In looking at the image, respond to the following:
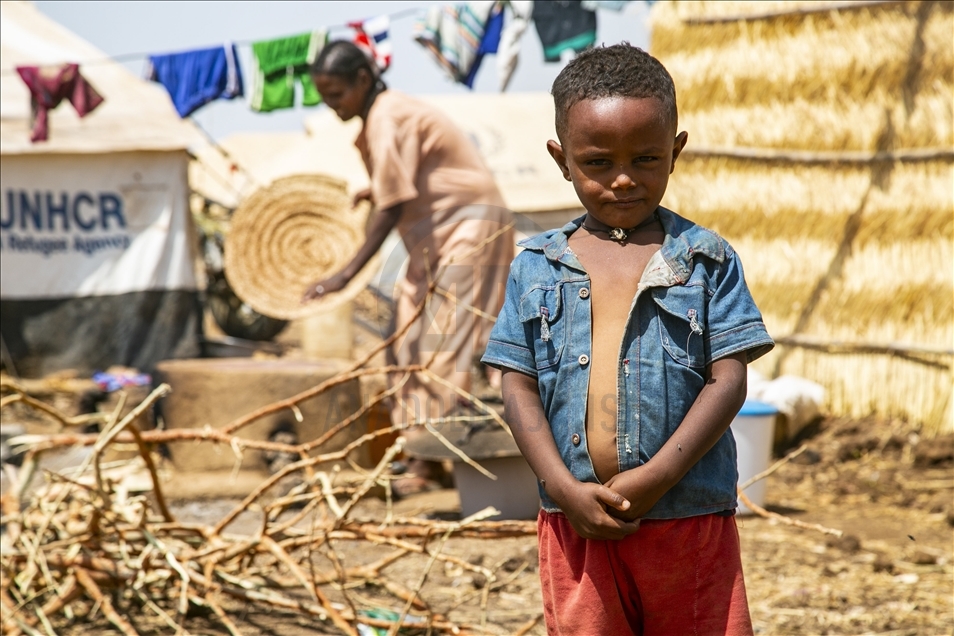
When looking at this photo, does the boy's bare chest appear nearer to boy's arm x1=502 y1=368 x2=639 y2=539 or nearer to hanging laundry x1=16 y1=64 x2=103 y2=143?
boy's arm x1=502 y1=368 x2=639 y2=539

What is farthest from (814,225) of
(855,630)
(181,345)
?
(181,345)

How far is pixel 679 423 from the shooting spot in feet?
5.29

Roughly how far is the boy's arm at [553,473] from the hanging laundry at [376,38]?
4906 millimetres

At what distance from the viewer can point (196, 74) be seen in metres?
6.64

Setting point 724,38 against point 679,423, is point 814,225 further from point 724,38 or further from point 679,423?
point 679,423

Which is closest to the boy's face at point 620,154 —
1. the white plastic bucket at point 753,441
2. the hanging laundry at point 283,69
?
the white plastic bucket at point 753,441

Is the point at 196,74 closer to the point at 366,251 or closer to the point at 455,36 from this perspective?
the point at 455,36

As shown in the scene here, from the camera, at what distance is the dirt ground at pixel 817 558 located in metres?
2.90

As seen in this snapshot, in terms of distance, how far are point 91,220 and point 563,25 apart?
144 inches

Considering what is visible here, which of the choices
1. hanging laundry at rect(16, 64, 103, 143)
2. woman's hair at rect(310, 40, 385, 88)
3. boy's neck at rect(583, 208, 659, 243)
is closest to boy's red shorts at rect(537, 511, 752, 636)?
boy's neck at rect(583, 208, 659, 243)

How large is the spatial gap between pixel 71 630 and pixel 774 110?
14.2 feet

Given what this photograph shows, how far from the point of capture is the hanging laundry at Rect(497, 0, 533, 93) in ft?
19.0

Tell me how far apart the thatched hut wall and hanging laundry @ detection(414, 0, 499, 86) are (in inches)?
40.8

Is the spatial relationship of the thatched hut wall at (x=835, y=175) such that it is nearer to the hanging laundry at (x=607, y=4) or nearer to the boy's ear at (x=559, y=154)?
the hanging laundry at (x=607, y=4)
